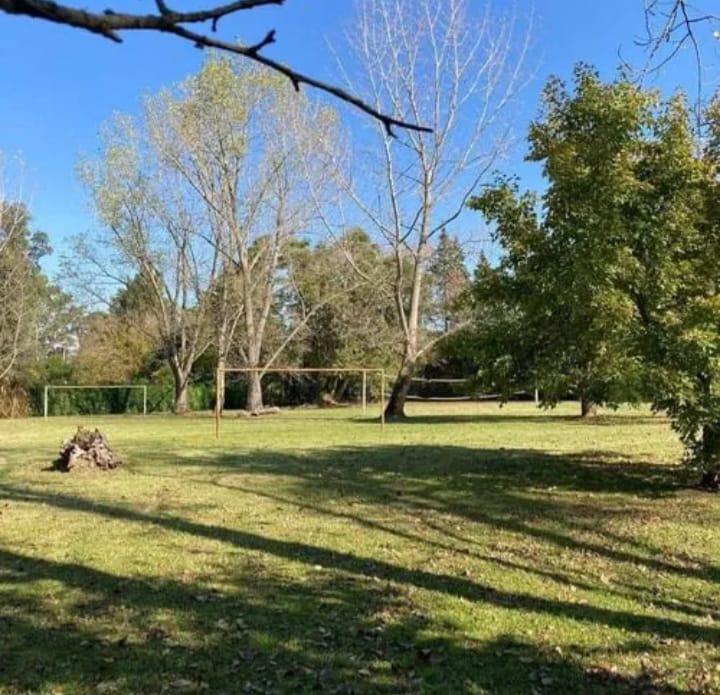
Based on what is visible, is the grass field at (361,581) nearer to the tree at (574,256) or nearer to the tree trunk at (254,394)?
the tree at (574,256)

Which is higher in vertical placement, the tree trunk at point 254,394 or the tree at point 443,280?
the tree at point 443,280

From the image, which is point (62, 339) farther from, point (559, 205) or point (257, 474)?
point (559, 205)

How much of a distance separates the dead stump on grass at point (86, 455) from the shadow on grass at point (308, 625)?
395 centimetres

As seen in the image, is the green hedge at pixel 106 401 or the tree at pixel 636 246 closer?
the tree at pixel 636 246

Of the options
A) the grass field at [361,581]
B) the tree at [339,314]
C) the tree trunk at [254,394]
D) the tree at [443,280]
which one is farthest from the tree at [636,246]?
the tree at [339,314]

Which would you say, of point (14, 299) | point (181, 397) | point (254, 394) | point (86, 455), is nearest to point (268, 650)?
point (86, 455)

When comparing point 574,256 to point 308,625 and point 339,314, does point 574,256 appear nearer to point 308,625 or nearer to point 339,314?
point 308,625

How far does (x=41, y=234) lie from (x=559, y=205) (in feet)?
156

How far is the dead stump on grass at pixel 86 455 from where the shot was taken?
39.9 ft

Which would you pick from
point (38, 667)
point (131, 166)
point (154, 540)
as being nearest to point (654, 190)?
point (154, 540)

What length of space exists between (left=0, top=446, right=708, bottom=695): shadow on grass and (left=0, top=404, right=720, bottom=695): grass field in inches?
0.7

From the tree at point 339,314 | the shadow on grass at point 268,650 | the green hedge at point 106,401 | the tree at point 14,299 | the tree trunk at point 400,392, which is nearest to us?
the shadow on grass at point 268,650

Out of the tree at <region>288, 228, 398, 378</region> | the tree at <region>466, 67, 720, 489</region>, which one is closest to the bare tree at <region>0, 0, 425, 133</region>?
the tree at <region>466, 67, 720, 489</region>

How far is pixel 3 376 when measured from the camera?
35125 mm
